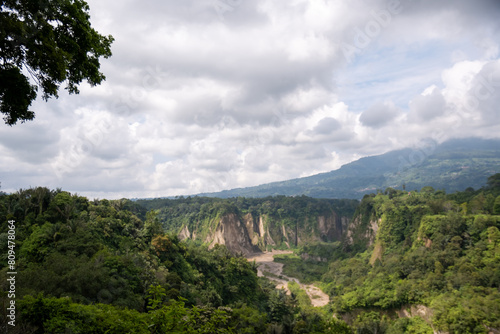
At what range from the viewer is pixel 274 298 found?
4103 cm

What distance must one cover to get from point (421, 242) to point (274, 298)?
30353 mm

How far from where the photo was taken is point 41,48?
27.7ft

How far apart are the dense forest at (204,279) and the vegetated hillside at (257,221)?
5785cm

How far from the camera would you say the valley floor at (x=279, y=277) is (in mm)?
62019

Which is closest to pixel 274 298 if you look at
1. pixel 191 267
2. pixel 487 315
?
pixel 191 267

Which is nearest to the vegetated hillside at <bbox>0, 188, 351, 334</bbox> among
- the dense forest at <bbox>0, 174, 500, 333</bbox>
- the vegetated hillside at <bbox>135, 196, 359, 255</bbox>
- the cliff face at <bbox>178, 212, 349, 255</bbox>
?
the dense forest at <bbox>0, 174, 500, 333</bbox>

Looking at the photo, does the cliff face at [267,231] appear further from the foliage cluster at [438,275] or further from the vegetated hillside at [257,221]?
the foliage cluster at [438,275]

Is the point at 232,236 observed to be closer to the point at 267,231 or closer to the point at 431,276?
the point at 267,231

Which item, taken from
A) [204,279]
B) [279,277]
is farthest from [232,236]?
[204,279]

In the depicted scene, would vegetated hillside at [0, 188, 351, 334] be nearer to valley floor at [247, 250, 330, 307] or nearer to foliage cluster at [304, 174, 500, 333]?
foliage cluster at [304, 174, 500, 333]

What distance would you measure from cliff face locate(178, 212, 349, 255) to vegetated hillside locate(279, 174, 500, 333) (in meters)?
57.5

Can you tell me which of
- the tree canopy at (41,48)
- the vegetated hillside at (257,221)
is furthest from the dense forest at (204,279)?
the vegetated hillside at (257,221)

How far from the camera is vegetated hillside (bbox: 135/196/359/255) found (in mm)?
121562

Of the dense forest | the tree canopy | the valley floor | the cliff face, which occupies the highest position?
the tree canopy
